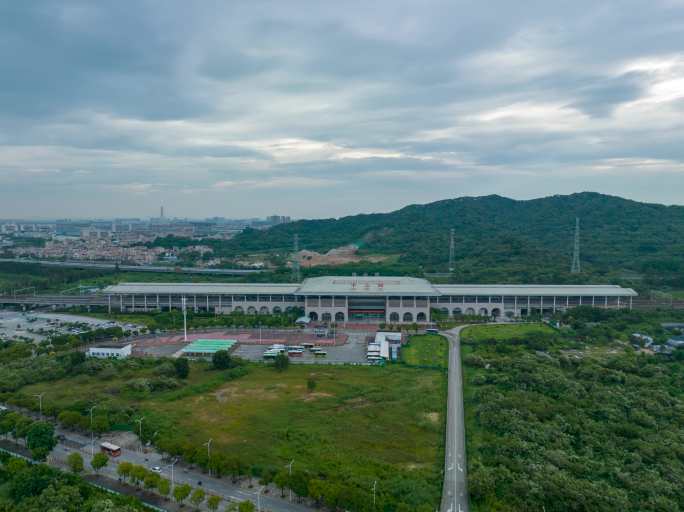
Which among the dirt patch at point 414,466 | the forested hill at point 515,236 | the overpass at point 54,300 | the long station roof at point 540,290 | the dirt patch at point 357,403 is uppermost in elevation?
the forested hill at point 515,236

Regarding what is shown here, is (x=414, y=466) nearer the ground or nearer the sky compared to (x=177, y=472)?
nearer the sky

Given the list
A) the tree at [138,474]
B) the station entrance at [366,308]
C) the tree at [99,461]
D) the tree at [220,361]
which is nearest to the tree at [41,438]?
the tree at [99,461]

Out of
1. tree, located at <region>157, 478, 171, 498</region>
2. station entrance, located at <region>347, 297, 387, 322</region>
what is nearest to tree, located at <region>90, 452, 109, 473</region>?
tree, located at <region>157, 478, 171, 498</region>

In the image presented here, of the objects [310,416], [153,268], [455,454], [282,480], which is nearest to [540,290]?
[455,454]

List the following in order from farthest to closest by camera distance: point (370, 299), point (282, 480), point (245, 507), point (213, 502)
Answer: point (370, 299) < point (282, 480) < point (213, 502) < point (245, 507)

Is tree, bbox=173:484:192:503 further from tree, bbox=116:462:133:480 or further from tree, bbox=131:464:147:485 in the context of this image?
tree, bbox=116:462:133:480

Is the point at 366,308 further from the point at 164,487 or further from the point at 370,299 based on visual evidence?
the point at 164,487

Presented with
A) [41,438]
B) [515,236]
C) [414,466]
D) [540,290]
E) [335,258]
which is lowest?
[414,466]

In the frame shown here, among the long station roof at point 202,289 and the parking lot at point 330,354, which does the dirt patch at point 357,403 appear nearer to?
the parking lot at point 330,354
